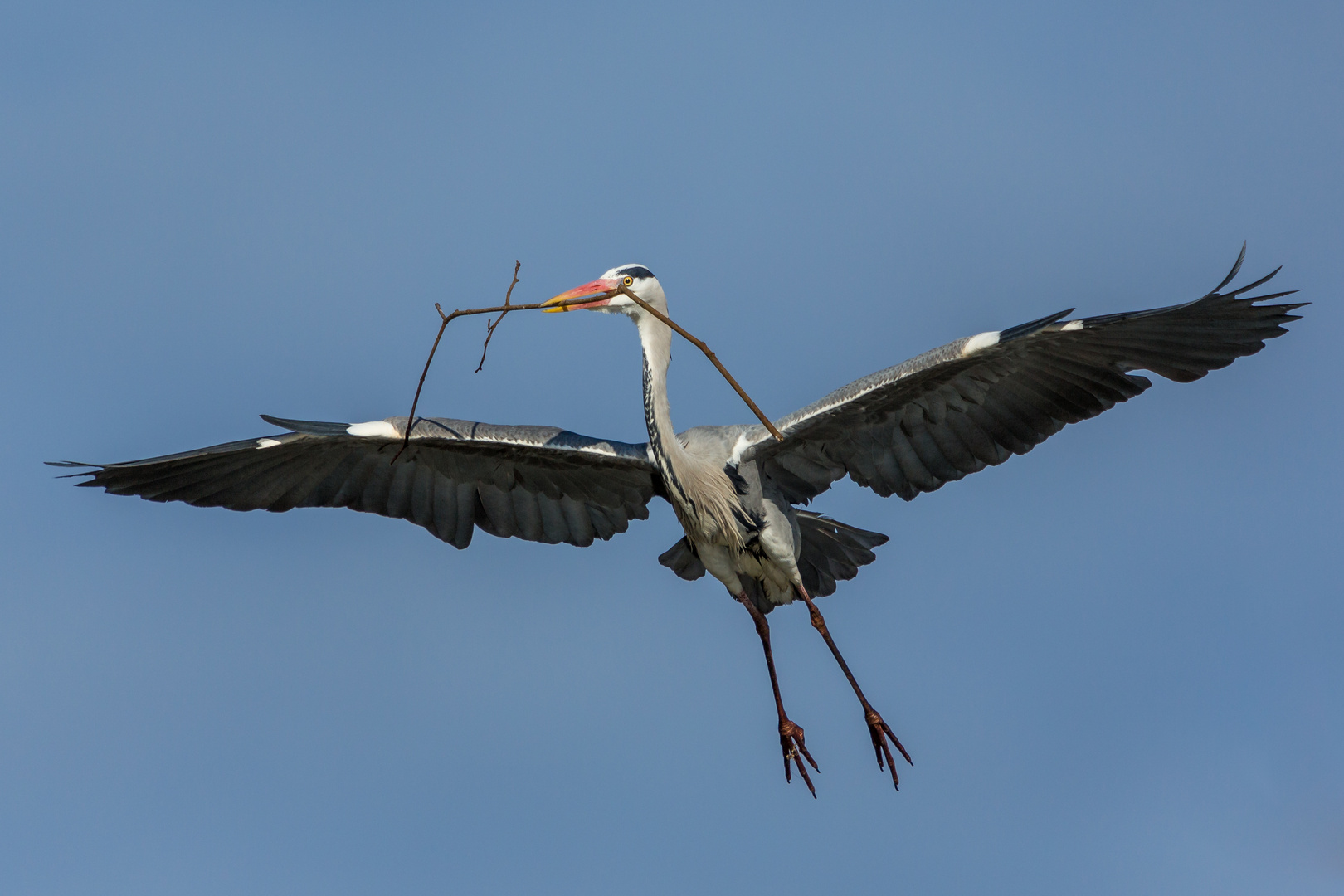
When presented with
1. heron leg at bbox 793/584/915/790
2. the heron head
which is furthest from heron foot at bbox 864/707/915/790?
the heron head

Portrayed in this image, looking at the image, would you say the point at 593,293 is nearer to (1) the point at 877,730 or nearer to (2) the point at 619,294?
(2) the point at 619,294

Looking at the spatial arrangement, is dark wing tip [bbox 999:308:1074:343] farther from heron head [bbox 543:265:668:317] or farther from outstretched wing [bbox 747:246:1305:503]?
heron head [bbox 543:265:668:317]

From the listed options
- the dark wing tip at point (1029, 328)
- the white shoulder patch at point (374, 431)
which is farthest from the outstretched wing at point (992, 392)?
the white shoulder patch at point (374, 431)

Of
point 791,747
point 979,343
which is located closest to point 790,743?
point 791,747

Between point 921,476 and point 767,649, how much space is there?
69.0 inches

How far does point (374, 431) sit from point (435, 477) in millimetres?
860

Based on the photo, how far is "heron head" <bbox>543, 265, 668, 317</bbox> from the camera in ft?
34.7

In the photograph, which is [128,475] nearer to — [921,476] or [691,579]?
[691,579]

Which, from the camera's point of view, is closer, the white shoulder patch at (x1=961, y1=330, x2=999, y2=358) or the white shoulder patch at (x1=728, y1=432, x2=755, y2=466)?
the white shoulder patch at (x1=961, y1=330, x2=999, y2=358)

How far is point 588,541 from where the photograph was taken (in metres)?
11.8

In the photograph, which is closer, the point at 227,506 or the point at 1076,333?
the point at 1076,333

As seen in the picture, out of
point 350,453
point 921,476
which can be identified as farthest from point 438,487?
point 921,476

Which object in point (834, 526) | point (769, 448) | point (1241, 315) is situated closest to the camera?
point (1241, 315)

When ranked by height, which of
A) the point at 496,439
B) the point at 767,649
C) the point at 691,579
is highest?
the point at 496,439
